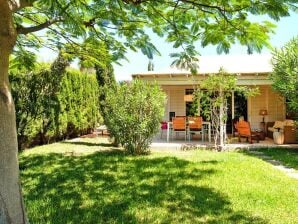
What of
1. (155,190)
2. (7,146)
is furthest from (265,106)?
(7,146)

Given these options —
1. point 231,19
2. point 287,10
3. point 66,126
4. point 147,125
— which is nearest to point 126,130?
point 147,125

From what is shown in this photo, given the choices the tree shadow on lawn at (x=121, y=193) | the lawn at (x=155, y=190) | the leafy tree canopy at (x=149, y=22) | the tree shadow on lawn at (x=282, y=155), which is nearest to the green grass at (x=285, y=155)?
the tree shadow on lawn at (x=282, y=155)

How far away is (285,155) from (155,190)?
296 inches

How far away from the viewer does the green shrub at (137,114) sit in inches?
510

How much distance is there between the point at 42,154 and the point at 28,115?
2196 millimetres

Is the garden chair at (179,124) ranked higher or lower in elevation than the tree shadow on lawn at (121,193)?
higher

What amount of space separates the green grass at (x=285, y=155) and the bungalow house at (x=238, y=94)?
4.21 metres

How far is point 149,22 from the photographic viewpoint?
273 inches

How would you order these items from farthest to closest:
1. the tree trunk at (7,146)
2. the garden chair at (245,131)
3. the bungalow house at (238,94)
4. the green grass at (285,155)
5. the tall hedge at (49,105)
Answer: the bungalow house at (238,94) → the garden chair at (245,131) → the tall hedge at (49,105) → the green grass at (285,155) → the tree trunk at (7,146)

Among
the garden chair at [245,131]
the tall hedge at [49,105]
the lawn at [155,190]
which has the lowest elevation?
the lawn at [155,190]

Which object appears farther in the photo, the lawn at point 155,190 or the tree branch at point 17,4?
the lawn at point 155,190

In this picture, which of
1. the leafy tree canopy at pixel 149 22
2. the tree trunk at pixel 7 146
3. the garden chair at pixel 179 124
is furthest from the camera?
the garden chair at pixel 179 124

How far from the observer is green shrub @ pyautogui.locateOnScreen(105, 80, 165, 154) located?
510 inches

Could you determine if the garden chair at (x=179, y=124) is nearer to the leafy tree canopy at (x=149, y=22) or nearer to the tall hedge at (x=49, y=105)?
the tall hedge at (x=49, y=105)
